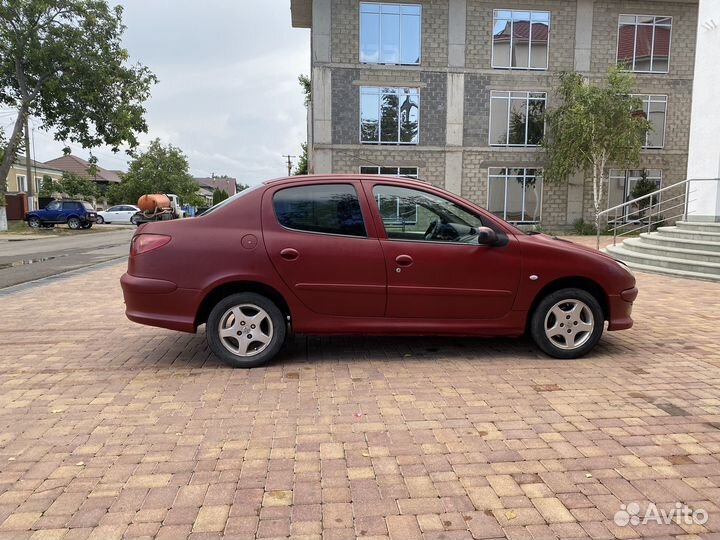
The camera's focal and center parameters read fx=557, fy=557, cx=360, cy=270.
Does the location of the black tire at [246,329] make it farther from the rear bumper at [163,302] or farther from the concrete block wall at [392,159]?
the concrete block wall at [392,159]

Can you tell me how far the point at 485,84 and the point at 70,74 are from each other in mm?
20311

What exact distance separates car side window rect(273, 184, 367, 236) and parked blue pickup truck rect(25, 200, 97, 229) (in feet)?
108

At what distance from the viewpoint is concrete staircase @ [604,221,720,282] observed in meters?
11.0

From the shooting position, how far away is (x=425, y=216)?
5203 millimetres

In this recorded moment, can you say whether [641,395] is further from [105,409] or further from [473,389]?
[105,409]

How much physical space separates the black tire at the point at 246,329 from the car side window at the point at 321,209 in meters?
0.74

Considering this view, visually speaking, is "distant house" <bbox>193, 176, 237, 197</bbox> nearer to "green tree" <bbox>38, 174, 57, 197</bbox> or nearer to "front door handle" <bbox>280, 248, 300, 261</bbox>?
"green tree" <bbox>38, 174, 57, 197</bbox>

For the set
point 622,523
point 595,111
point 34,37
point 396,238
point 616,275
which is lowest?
point 622,523

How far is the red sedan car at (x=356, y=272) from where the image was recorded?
192 inches

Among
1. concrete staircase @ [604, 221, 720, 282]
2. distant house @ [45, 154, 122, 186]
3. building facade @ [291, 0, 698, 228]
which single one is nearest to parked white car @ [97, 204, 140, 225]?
building facade @ [291, 0, 698, 228]

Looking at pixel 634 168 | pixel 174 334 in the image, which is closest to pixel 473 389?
pixel 174 334

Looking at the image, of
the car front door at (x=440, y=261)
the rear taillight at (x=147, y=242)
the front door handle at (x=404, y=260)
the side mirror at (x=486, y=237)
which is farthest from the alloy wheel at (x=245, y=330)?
the side mirror at (x=486, y=237)

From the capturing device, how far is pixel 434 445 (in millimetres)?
3465

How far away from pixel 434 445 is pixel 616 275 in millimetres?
Answer: 2830
